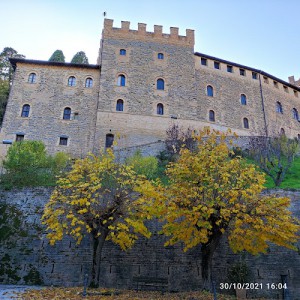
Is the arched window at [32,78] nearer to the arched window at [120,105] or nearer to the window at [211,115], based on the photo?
the arched window at [120,105]

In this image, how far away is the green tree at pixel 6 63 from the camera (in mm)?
34875

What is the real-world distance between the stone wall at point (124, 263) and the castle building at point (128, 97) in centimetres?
1170

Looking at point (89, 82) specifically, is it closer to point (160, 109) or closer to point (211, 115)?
point (160, 109)

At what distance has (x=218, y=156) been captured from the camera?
11242 millimetres

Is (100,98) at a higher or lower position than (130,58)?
lower

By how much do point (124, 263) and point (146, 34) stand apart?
2278 cm

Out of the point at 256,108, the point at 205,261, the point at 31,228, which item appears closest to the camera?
the point at 205,261

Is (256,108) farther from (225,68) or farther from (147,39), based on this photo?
(147,39)

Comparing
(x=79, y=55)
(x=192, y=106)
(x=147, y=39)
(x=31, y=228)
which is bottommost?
(x=31, y=228)

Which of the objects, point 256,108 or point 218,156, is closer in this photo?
point 218,156

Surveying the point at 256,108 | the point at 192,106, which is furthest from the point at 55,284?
the point at 256,108

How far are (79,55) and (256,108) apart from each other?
2196 cm

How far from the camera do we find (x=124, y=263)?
12523mm

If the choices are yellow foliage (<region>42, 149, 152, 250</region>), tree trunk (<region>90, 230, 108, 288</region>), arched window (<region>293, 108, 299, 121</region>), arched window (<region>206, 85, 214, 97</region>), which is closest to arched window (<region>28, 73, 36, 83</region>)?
arched window (<region>206, 85, 214, 97</region>)
